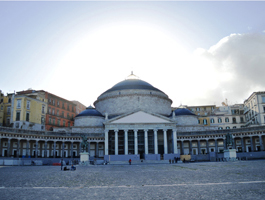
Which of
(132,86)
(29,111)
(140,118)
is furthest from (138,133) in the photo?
(29,111)

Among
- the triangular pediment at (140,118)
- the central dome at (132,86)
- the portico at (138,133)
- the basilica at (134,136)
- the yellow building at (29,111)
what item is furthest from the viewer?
the central dome at (132,86)

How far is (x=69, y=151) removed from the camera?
60719 mm

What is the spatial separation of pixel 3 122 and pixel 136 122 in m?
28.4

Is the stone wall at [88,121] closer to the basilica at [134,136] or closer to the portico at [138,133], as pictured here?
the basilica at [134,136]

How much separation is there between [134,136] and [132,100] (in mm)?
12705

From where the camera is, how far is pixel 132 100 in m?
66.2

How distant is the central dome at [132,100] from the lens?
66.1 meters

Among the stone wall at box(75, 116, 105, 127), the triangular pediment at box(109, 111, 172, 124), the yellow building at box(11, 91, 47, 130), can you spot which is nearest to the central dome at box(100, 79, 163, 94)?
the stone wall at box(75, 116, 105, 127)

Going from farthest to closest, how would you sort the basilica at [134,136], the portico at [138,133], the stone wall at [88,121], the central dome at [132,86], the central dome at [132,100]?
the central dome at [132,86] → the central dome at [132,100] → the stone wall at [88,121] → the portico at [138,133] → the basilica at [134,136]

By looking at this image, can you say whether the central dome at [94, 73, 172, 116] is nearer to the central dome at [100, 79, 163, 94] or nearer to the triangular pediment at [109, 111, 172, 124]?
the central dome at [100, 79, 163, 94]

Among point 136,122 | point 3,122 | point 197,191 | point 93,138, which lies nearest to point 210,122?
point 136,122

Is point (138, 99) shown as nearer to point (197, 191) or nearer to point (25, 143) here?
point (25, 143)

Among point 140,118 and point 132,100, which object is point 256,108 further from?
point 132,100

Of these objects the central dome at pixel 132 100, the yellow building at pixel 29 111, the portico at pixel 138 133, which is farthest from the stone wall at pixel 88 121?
the yellow building at pixel 29 111
